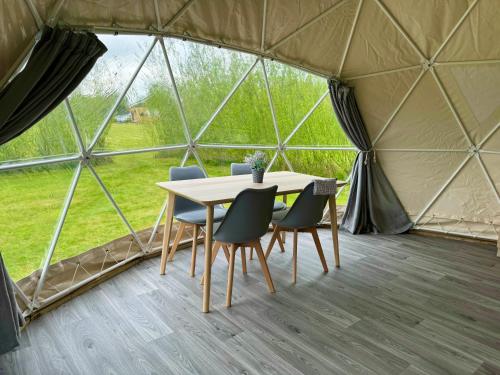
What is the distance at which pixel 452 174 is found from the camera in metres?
4.71

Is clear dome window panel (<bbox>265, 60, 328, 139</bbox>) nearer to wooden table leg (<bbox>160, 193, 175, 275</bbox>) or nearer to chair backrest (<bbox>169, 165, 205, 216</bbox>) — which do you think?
chair backrest (<bbox>169, 165, 205, 216</bbox>)

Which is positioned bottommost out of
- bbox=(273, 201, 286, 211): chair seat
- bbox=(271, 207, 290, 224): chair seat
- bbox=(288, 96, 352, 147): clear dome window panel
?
bbox=(273, 201, 286, 211): chair seat

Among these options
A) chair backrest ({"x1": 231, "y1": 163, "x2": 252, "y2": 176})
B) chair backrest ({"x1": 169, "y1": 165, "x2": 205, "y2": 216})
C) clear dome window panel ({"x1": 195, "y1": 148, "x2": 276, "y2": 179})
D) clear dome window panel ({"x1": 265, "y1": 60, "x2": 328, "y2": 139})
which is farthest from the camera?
clear dome window panel ({"x1": 265, "y1": 60, "x2": 328, "y2": 139})

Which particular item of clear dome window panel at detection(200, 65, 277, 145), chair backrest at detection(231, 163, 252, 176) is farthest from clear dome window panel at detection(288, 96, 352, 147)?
chair backrest at detection(231, 163, 252, 176)

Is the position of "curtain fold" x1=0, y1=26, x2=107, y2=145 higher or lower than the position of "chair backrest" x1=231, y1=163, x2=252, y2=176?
higher

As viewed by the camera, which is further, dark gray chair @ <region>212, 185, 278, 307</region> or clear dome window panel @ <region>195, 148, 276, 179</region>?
clear dome window panel @ <region>195, 148, 276, 179</region>

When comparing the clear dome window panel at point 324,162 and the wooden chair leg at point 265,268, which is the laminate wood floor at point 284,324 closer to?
the wooden chair leg at point 265,268

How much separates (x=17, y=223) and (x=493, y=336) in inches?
159

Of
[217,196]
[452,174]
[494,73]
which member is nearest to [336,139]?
[452,174]

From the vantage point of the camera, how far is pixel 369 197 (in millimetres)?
5121

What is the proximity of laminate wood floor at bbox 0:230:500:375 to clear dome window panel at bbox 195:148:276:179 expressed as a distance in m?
1.42

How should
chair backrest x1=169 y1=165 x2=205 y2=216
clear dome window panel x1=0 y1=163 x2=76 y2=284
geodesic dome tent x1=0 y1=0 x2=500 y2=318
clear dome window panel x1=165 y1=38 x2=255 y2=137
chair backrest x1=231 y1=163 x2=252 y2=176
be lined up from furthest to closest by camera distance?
chair backrest x1=231 y1=163 x2=252 y2=176 → clear dome window panel x1=165 y1=38 x2=255 y2=137 → chair backrest x1=169 y1=165 x2=205 y2=216 → geodesic dome tent x1=0 y1=0 x2=500 y2=318 → clear dome window panel x1=0 y1=163 x2=76 y2=284

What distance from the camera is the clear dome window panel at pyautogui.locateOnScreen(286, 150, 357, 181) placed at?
581 centimetres

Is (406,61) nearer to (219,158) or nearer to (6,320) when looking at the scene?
(219,158)
